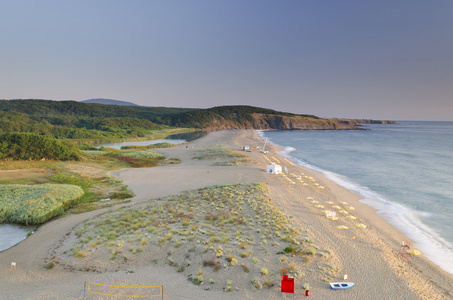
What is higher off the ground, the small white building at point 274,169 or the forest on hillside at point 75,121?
the forest on hillside at point 75,121

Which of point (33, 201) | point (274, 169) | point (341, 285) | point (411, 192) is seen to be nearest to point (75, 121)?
point (33, 201)

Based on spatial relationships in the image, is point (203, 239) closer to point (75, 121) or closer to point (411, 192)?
point (411, 192)

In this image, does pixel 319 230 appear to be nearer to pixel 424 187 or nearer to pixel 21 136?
pixel 424 187

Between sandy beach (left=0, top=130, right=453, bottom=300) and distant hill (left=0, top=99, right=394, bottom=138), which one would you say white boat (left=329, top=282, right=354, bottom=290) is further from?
distant hill (left=0, top=99, right=394, bottom=138)

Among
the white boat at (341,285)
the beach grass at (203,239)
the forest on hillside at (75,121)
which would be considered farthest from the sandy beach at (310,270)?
the forest on hillside at (75,121)

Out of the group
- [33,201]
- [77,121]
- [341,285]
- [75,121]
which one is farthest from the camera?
[77,121]

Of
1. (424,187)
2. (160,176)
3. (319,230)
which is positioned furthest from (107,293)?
(424,187)

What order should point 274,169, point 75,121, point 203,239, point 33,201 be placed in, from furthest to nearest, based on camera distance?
point 75,121
point 274,169
point 33,201
point 203,239

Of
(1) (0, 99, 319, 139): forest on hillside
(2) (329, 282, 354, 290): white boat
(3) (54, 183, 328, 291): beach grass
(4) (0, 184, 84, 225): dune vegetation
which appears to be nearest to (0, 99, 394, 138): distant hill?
(1) (0, 99, 319, 139): forest on hillside

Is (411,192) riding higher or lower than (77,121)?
lower

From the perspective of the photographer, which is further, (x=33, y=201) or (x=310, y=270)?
(x=33, y=201)

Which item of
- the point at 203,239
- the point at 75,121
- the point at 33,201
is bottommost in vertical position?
the point at 33,201

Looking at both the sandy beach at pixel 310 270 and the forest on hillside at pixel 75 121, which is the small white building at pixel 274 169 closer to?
the sandy beach at pixel 310 270
